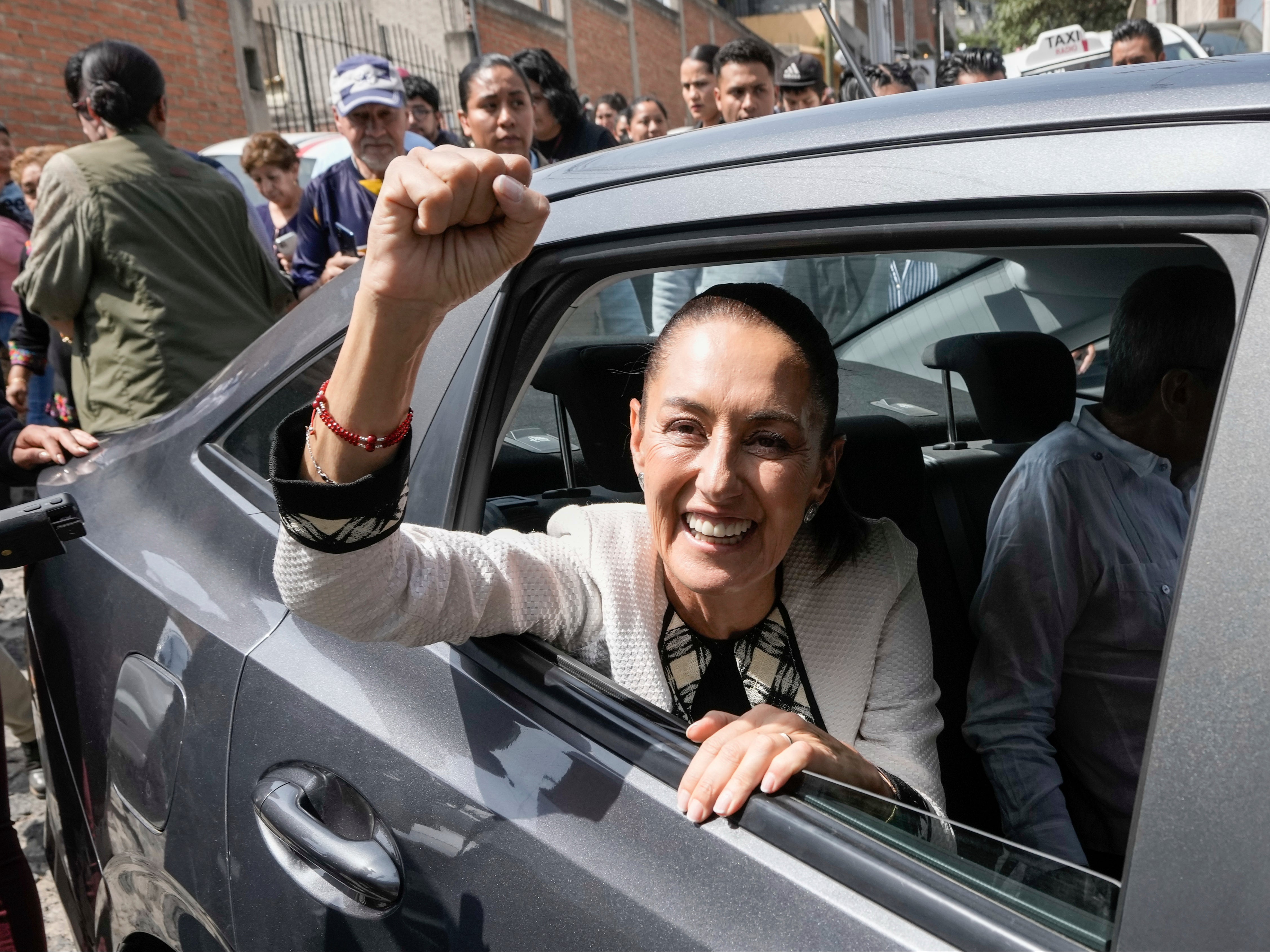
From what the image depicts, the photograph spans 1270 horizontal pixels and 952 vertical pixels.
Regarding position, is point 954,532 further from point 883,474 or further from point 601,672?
point 601,672

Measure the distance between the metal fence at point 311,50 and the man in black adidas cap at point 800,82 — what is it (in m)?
→ 6.31

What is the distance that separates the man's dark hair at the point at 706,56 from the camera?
650 centimetres

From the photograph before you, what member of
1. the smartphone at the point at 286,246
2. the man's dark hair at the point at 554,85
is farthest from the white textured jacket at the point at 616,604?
the man's dark hair at the point at 554,85

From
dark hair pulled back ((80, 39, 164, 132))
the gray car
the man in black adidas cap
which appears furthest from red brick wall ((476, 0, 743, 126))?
the gray car

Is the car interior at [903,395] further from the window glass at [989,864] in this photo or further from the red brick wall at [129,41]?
the red brick wall at [129,41]

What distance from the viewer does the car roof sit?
3.10 ft

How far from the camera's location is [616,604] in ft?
4.76

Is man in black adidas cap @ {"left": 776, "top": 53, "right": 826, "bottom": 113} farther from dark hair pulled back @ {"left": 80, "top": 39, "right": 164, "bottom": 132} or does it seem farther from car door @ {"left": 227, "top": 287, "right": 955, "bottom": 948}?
car door @ {"left": 227, "top": 287, "right": 955, "bottom": 948}

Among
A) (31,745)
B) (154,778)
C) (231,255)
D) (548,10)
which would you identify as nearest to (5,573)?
(31,745)

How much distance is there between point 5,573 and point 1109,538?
452 cm

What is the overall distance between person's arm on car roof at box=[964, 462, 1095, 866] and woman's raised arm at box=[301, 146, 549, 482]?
92 cm

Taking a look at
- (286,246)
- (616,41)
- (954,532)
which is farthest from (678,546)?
(616,41)

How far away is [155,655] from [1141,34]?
20.0 feet

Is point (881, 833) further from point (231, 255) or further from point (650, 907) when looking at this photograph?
point (231, 255)
